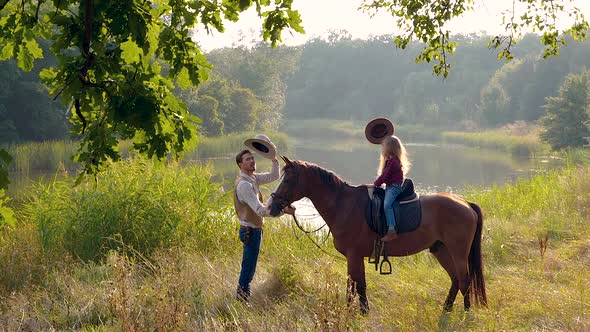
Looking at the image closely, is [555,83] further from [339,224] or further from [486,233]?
[339,224]

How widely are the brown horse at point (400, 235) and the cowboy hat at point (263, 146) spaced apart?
0.44 meters

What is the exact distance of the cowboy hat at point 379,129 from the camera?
569 cm

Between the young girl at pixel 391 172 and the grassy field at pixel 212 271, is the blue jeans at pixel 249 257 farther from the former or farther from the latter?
the young girl at pixel 391 172

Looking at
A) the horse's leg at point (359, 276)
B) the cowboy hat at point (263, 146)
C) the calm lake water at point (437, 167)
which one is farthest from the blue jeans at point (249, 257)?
the calm lake water at point (437, 167)

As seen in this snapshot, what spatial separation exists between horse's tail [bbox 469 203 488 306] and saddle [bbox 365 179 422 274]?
0.55 meters

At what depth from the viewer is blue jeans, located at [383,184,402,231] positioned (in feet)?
17.5

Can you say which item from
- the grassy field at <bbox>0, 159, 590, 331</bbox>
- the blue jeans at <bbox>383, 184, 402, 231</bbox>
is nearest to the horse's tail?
the grassy field at <bbox>0, 159, 590, 331</bbox>

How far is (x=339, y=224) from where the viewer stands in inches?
213

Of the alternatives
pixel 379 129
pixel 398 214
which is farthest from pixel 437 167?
pixel 398 214

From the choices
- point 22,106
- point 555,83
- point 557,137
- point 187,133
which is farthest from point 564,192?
point 555,83

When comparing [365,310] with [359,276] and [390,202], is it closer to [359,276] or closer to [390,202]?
[359,276]

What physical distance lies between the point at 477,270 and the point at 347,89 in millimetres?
88860

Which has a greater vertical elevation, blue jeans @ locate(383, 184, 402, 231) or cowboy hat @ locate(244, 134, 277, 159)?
cowboy hat @ locate(244, 134, 277, 159)

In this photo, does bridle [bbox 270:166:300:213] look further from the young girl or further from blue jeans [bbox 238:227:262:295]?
the young girl
